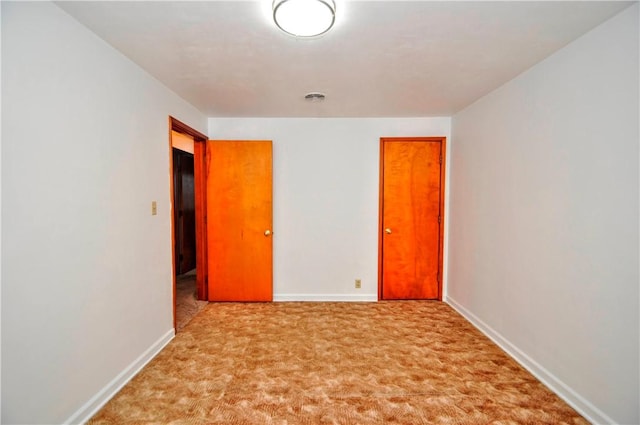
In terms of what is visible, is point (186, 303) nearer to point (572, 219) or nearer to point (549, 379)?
point (549, 379)

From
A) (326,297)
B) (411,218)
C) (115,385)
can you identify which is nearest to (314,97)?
(411,218)

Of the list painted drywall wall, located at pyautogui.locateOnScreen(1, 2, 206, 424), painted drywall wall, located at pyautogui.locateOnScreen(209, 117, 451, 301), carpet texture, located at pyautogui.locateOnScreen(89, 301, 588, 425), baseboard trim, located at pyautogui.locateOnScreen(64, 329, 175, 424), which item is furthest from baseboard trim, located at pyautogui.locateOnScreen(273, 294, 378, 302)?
painted drywall wall, located at pyautogui.locateOnScreen(1, 2, 206, 424)

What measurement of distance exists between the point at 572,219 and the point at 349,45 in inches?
69.2

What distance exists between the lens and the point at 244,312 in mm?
3113

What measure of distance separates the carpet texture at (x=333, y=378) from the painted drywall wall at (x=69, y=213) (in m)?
0.40

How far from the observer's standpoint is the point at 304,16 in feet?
4.65

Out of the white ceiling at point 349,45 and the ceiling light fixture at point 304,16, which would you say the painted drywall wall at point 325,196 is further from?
the ceiling light fixture at point 304,16

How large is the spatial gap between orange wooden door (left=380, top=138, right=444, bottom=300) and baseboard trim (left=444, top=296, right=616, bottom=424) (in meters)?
0.81

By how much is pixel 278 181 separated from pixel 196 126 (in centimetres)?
108

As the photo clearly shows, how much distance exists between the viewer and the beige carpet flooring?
2936 millimetres

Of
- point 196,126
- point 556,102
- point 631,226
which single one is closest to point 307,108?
point 196,126

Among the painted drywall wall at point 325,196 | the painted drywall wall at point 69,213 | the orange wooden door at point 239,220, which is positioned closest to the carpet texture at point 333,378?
the painted drywall wall at point 69,213

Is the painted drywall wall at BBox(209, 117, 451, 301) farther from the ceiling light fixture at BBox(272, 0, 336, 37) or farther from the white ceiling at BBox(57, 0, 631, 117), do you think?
the ceiling light fixture at BBox(272, 0, 336, 37)

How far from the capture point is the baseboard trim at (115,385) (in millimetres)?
1580
